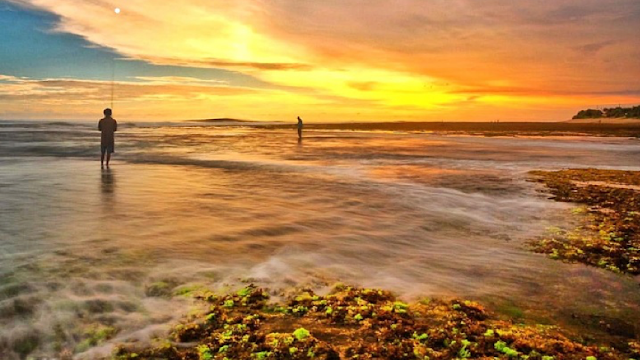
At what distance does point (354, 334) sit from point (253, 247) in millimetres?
4292

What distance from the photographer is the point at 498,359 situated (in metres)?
4.87

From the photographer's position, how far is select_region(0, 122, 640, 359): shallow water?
6258 mm

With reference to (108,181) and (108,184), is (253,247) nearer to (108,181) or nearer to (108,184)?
(108,184)

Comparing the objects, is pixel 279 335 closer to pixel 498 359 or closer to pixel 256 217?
pixel 498 359

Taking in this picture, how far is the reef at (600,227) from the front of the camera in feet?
28.6

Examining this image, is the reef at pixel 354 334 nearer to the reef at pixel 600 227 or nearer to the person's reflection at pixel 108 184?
the reef at pixel 600 227

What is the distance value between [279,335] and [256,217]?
22.4 ft

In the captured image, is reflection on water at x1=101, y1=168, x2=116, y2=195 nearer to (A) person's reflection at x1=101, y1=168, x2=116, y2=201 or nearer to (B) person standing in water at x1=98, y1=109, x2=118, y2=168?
(A) person's reflection at x1=101, y1=168, x2=116, y2=201

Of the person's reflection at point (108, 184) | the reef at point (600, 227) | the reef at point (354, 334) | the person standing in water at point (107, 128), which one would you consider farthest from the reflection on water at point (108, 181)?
the reef at point (600, 227)

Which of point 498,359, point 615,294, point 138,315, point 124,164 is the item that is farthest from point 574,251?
point 124,164

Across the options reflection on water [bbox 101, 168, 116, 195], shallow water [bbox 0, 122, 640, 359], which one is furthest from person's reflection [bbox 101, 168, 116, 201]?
shallow water [bbox 0, 122, 640, 359]

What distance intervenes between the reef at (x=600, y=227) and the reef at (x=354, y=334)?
3802 millimetres

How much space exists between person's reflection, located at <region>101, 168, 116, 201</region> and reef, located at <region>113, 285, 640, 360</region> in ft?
32.8

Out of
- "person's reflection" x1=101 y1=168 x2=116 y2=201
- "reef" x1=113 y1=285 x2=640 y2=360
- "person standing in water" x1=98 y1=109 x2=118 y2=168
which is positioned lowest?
"reef" x1=113 y1=285 x2=640 y2=360
